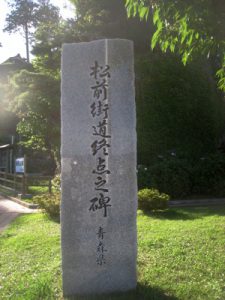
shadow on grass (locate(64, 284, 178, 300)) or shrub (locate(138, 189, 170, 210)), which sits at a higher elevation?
shrub (locate(138, 189, 170, 210))

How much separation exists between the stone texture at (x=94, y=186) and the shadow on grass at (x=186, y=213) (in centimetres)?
500

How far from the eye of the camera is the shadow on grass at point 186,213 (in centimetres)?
1015

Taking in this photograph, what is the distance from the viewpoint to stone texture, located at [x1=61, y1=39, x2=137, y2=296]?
16.6 ft

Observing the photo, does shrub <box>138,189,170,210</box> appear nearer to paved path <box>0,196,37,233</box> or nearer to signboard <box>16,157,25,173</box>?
paved path <box>0,196,37,233</box>

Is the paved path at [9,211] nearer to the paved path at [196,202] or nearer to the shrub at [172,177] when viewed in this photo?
the shrub at [172,177]

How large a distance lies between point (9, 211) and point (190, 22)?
1097 cm

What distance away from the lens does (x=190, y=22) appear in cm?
441

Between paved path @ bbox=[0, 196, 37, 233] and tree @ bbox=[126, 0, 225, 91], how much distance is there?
7300mm

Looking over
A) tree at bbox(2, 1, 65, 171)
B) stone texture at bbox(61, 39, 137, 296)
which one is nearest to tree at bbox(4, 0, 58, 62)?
tree at bbox(2, 1, 65, 171)

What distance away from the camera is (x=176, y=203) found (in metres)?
13.0

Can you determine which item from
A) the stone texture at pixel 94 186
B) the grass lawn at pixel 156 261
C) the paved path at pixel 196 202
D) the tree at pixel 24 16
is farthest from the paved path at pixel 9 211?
the tree at pixel 24 16

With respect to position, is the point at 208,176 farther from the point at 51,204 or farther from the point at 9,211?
the point at 9,211

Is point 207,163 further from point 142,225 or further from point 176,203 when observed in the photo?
point 142,225

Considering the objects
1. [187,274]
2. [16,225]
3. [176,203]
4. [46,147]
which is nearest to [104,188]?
[187,274]
